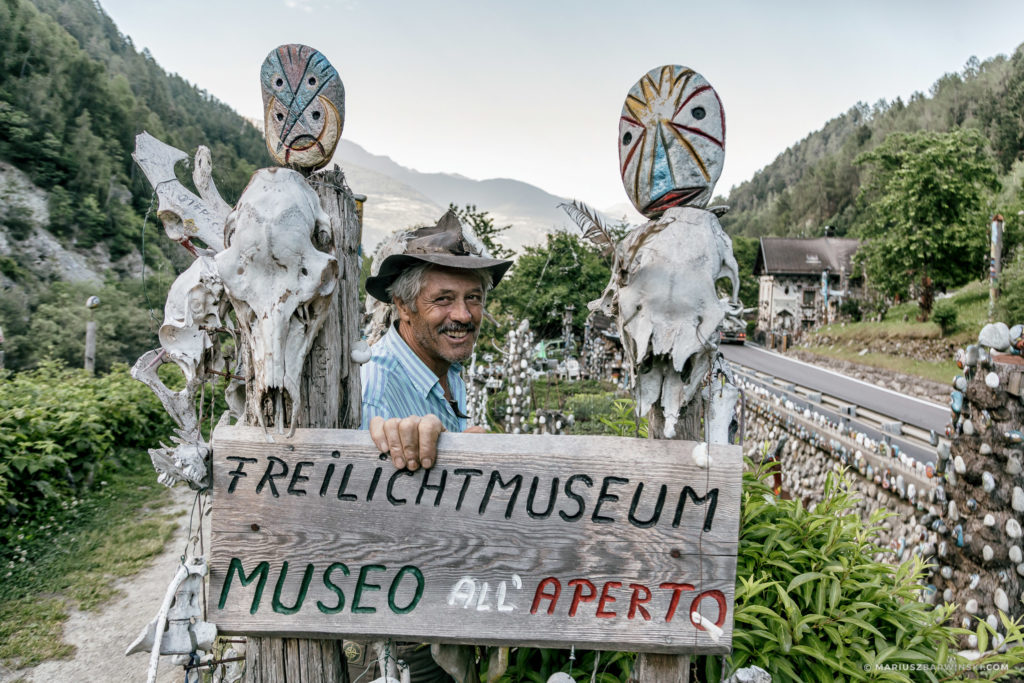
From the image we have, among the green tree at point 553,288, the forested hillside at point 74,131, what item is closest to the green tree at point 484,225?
the green tree at point 553,288

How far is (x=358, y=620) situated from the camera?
1521 millimetres

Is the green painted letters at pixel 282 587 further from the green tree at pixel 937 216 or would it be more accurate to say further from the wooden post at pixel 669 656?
the green tree at pixel 937 216

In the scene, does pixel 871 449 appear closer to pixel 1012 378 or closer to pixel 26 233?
pixel 1012 378

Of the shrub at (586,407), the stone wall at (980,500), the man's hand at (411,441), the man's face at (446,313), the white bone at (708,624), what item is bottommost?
the shrub at (586,407)

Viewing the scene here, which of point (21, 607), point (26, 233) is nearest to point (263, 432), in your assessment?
point (21, 607)

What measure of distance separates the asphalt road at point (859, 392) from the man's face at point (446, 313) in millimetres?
7879

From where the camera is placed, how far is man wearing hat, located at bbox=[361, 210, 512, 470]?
2033 millimetres

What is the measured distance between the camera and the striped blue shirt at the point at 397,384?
6.53 ft

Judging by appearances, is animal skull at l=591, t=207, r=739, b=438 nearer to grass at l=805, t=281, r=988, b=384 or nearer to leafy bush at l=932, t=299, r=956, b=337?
grass at l=805, t=281, r=988, b=384

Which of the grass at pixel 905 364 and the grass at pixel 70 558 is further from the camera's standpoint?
the grass at pixel 905 364

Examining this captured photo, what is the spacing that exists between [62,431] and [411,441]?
8051 millimetres

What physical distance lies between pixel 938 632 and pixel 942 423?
10.2m

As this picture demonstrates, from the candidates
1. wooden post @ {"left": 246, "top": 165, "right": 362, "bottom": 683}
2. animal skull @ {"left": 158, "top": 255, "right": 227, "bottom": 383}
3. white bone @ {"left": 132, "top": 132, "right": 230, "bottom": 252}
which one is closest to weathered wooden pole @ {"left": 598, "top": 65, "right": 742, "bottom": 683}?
wooden post @ {"left": 246, "top": 165, "right": 362, "bottom": 683}

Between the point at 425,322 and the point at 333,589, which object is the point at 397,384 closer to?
the point at 425,322
